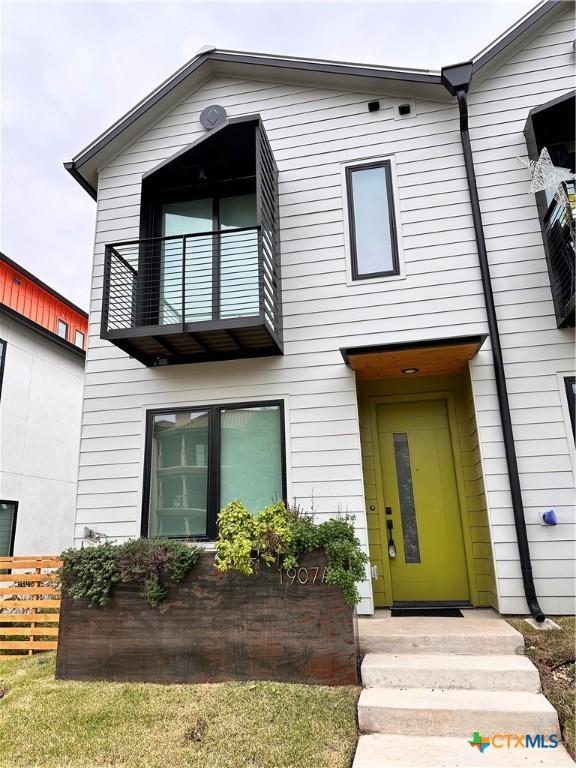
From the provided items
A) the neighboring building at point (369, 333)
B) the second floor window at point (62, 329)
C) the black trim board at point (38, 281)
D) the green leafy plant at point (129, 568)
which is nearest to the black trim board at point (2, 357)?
the black trim board at point (38, 281)

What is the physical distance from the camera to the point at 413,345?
5.07 meters

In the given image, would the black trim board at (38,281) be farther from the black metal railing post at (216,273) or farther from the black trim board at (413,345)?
the black trim board at (413,345)

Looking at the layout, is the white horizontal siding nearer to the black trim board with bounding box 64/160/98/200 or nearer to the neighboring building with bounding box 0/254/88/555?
the black trim board with bounding box 64/160/98/200

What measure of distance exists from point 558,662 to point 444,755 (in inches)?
54.6

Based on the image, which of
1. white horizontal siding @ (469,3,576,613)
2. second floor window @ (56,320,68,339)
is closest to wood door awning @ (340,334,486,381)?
white horizontal siding @ (469,3,576,613)

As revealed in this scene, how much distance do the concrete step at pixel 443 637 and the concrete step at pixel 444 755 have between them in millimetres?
942

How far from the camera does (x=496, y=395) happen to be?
17.1ft

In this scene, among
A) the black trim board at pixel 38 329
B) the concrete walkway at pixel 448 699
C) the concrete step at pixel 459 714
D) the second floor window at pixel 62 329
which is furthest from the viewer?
the second floor window at pixel 62 329

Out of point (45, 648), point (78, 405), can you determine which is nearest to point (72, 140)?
point (78, 405)

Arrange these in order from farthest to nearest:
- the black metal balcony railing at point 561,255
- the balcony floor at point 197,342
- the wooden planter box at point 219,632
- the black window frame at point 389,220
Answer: the black window frame at point 389,220 < the balcony floor at point 197,342 < the black metal balcony railing at point 561,255 < the wooden planter box at point 219,632

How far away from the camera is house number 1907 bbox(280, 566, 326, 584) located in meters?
3.89

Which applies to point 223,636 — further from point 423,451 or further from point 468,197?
point 468,197

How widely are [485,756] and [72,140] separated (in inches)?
852

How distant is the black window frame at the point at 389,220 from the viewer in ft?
19.2
